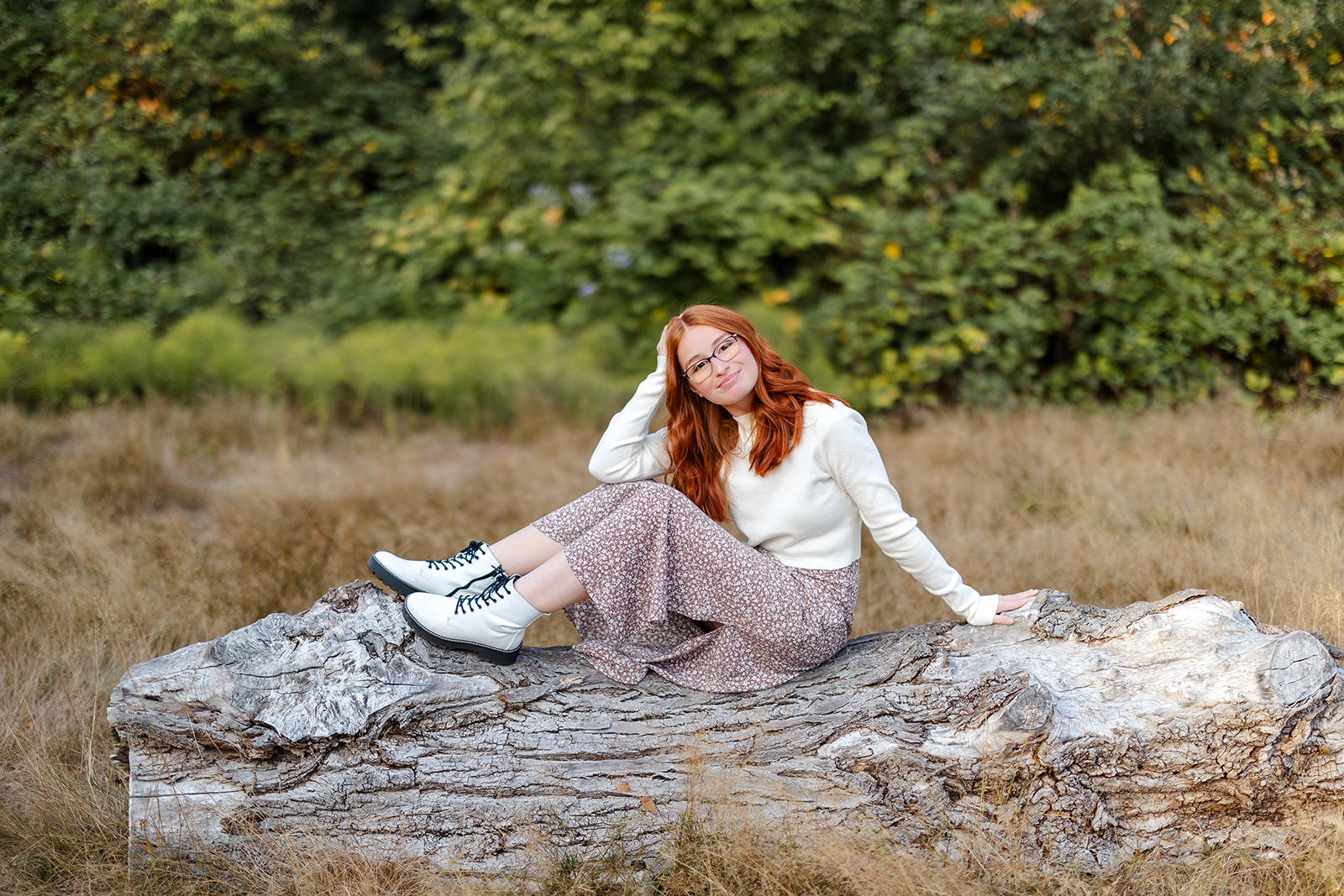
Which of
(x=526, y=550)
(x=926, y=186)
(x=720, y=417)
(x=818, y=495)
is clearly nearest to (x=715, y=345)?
(x=720, y=417)

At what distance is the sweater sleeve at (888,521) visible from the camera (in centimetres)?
249

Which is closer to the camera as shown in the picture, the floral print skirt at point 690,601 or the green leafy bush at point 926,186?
the floral print skirt at point 690,601

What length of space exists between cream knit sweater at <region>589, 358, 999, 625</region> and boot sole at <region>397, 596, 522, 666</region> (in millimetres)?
619

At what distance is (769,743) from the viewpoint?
236 centimetres

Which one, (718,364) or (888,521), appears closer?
(888,521)

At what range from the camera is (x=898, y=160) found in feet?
21.6

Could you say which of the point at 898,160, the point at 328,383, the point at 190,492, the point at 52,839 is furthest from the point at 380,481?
the point at 898,160

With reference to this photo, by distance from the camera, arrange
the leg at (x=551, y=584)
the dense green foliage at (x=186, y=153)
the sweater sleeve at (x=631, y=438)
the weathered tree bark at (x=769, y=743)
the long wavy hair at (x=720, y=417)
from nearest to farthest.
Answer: the weathered tree bark at (x=769, y=743)
the leg at (x=551, y=584)
the long wavy hair at (x=720, y=417)
the sweater sleeve at (x=631, y=438)
the dense green foliage at (x=186, y=153)

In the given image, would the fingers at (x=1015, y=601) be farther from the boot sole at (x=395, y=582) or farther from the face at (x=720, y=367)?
the boot sole at (x=395, y=582)

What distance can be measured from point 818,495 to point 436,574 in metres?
1.12

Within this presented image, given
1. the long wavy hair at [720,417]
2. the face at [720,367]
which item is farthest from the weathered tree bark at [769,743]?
the face at [720,367]

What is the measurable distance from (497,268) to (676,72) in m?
2.27

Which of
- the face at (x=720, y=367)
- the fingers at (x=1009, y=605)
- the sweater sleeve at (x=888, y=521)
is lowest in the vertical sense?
the fingers at (x=1009, y=605)

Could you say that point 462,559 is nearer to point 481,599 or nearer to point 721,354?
point 481,599
